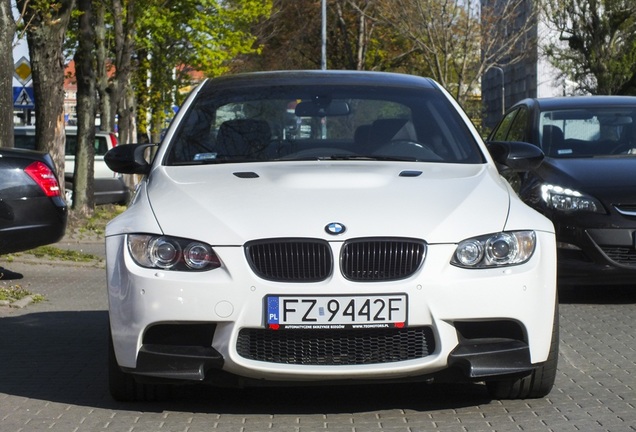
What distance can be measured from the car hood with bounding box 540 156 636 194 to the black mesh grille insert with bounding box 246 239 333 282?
4.84 meters

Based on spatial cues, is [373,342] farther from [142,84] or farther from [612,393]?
[142,84]

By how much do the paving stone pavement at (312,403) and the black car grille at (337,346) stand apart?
29 cm

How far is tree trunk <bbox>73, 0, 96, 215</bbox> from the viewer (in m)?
22.1

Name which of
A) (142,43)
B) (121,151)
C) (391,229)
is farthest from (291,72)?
(142,43)

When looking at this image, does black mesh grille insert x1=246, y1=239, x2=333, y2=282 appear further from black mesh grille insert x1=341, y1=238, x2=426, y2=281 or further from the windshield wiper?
the windshield wiper

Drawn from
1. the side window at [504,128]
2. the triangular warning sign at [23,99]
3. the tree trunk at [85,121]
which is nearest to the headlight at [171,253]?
the side window at [504,128]

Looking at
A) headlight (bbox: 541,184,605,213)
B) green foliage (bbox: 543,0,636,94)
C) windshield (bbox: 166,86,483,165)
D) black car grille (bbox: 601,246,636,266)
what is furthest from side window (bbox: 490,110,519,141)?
green foliage (bbox: 543,0,636,94)

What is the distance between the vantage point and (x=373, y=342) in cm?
568

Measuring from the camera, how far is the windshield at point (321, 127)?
6906 mm

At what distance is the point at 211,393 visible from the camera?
6.53 meters

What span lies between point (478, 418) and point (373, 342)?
0.63 meters

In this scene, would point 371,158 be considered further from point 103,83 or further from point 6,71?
point 103,83

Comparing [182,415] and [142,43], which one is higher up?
[142,43]

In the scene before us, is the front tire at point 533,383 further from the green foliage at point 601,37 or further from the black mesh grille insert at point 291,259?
the green foliage at point 601,37
